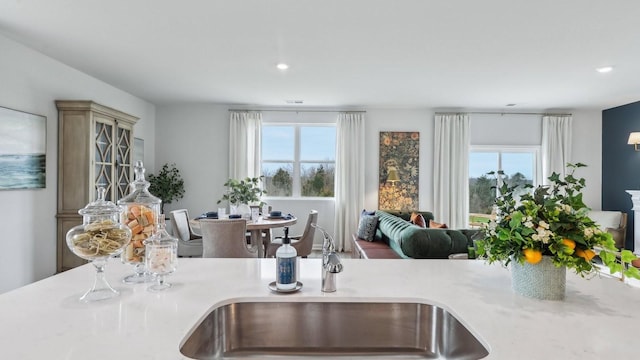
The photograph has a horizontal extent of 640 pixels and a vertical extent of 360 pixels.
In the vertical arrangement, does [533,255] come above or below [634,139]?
below

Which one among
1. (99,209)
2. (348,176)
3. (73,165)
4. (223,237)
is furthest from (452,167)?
(99,209)

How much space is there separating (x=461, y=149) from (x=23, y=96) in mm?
6049

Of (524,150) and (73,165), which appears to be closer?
(73,165)

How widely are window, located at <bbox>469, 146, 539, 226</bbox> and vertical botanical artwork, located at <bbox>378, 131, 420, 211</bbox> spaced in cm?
106

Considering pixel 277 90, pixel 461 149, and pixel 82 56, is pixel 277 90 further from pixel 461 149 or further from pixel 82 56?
pixel 461 149

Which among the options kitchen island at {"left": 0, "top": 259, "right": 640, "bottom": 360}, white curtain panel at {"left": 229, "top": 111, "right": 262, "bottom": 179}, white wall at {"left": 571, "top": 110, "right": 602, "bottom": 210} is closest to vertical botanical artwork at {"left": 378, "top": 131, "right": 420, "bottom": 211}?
white curtain panel at {"left": 229, "top": 111, "right": 262, "bottom": 179}

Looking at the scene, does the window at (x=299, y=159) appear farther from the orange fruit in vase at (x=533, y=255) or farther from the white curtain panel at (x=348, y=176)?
the orange fruit in vase at (x=533, y=255)

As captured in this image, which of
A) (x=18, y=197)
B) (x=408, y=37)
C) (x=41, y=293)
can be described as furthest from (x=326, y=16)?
(x=18, y=197)

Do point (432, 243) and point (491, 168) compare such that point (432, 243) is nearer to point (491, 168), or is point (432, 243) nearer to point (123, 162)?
point (491, 168)

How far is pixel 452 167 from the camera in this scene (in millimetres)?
5980

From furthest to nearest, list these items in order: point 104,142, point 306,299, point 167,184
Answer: point 167,184 < point 104,142 < point 306,299

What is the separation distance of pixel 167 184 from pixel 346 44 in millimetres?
3979

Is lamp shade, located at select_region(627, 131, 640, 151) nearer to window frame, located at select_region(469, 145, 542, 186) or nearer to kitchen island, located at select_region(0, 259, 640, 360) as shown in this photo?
window frame, located at select_region(469, 145, 542, 186)

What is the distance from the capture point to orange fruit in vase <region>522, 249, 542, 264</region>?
1.10 meters
